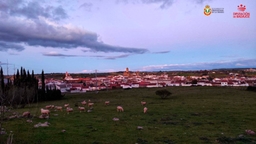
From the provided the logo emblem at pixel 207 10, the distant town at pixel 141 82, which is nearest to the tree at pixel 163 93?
the logo emblem at pixel 207 10

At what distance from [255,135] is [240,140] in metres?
1.95

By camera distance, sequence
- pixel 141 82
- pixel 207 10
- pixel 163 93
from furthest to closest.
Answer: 1. pixel 141 82
2. pixel 163 93
3. pixel 207 10

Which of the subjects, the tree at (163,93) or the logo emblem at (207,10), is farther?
the tree at (163,93)

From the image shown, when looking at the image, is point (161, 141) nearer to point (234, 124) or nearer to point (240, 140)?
point (240, 140)

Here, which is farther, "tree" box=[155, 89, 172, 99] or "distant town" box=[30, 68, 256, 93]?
"distant town" box=[30, 68, 256, 93]

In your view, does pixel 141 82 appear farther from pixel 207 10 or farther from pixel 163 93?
pixel 207 10

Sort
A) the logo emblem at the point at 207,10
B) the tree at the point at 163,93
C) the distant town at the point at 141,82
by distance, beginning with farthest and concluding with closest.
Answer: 1. the distant town at the point at 141,82
2. the tree at the point at 163,93
3. the logo emblem at the point at 207,10

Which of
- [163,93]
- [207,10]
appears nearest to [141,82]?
[163,93]

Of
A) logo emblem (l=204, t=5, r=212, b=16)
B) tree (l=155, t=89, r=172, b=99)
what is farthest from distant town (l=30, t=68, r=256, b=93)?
logo emblem (l=204, t=5, r=212, b=16)

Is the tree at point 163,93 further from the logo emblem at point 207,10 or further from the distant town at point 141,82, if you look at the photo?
the distant town at point 141,82

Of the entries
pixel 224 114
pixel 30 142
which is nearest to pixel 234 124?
pixel 224 114

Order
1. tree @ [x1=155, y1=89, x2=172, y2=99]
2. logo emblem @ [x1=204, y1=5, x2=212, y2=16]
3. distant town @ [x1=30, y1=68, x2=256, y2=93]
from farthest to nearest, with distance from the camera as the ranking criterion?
1. distant town @ [x1=30, y1=68, x2=256, y2=93]
2. tree @ [x1=155, y1=89, x2=172, y2=99]
3. logo emblem @ [x1=204, y1=5, x2=212, y2=16]

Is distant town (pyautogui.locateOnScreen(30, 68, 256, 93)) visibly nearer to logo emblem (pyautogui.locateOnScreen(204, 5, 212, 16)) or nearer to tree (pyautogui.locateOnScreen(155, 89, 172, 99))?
tree (pyautogui.locateOnScreen(155, 89, 172, 99))

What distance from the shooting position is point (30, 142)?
13.0 m
